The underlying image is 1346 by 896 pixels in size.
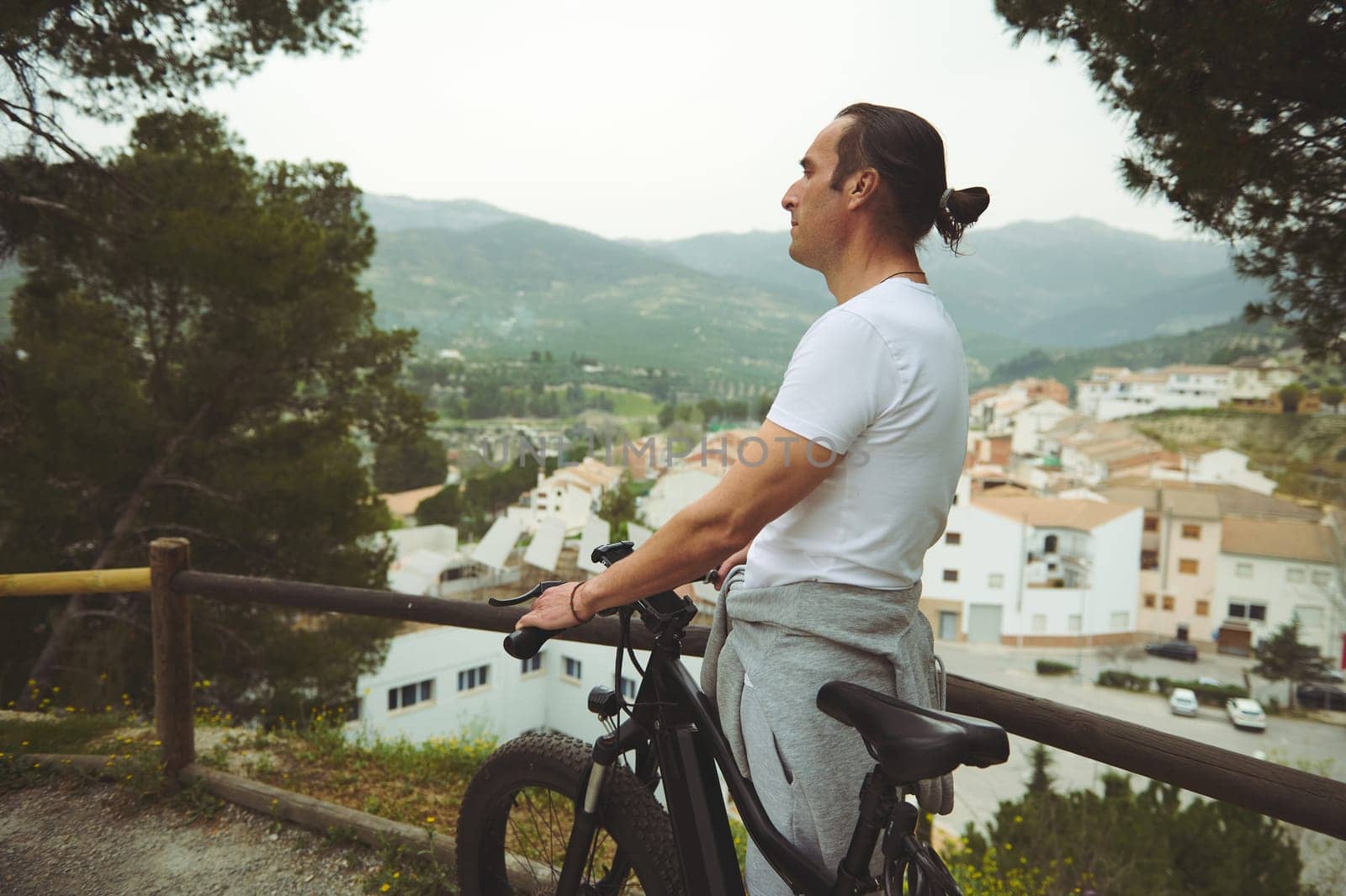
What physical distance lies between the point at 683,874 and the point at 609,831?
5.8 inches

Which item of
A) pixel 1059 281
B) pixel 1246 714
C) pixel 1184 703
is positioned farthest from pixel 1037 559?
pixel 1059 281

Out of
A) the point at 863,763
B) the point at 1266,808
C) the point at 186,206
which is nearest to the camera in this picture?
the point at 863,763

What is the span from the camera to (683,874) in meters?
1.20

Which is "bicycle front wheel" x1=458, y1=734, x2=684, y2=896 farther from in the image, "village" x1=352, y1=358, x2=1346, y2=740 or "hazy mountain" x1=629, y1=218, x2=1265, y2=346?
"hazy mountain" x1=629, y1=218, x2=1265, y2=346

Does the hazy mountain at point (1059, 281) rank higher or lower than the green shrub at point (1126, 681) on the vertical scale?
higher

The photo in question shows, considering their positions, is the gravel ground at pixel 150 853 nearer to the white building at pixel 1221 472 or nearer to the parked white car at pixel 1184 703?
the parked white car at pixel 1184 703

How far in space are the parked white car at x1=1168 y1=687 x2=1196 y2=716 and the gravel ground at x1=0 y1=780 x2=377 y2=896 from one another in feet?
121

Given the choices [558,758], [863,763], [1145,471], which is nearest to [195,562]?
[558,758]

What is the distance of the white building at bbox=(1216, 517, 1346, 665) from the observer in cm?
3419

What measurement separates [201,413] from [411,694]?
13.3 m

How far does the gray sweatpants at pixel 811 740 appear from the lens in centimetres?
99

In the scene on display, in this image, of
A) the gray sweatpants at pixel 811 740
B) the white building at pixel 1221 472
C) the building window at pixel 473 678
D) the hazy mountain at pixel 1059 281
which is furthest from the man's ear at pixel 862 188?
the hazy mountain at pixel 1059 281

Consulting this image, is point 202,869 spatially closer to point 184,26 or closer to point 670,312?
point 184,26

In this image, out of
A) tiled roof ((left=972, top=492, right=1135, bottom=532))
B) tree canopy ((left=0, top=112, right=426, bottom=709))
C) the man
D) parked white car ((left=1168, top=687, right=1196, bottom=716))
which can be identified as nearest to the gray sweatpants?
the man
